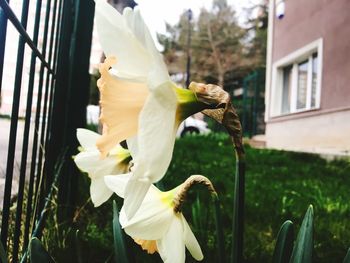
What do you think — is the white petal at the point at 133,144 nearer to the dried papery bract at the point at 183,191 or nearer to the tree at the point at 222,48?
the dried papery bract at the point at 183,191

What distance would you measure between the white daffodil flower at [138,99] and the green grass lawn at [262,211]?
41cm

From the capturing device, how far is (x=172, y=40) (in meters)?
30.3

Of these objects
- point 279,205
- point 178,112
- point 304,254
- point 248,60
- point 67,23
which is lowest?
point 279,205

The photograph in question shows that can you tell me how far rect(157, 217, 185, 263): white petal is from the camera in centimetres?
65

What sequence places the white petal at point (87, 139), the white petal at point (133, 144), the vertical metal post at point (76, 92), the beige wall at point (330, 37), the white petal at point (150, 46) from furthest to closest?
the beige wall at point (330, 37) < the vertical metal post at point (76, 92) < the white petal at point (87, 139) < the white petal at point (133, 144) < the white petal at point (150, 46)

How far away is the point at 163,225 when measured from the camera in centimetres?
67

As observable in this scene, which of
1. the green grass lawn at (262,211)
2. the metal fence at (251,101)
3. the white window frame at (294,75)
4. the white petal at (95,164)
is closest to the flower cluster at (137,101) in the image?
the white petal at (95,164)

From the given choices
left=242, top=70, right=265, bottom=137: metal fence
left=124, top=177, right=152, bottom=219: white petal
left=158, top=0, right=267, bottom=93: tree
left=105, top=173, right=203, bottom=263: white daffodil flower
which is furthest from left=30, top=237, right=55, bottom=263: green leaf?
left=158, top=0, right=267, bottom=93: tree

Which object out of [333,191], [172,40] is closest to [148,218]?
[333,191]

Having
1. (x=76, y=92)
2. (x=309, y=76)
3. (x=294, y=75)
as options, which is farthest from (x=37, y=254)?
(x=294, y=75)

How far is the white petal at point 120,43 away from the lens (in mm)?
528

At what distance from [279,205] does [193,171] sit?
1.20 meters

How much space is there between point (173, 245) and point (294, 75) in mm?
9487

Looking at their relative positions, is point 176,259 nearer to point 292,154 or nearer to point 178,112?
point 178,112
